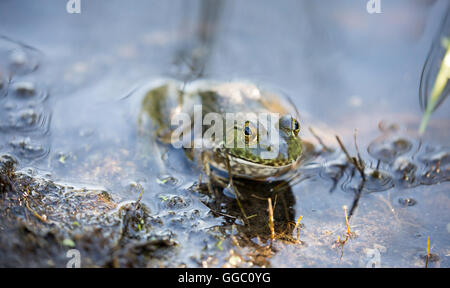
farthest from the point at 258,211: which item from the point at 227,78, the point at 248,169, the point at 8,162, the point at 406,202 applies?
the point at 8,162

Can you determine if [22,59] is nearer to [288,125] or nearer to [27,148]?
[27,148]

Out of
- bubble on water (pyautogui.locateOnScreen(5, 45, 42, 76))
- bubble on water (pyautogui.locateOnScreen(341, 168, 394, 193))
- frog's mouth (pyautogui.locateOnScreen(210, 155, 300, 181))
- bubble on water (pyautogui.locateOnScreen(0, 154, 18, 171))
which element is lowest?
bubble on water (pyautogui.locateOnScreen(341, 168, 394, 193))

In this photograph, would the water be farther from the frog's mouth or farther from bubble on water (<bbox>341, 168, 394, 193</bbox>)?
the frog's mouth

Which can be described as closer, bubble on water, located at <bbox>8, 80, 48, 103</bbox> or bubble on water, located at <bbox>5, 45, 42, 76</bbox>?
bubble on water, located at <bbox>8, 80, 48, 103</bbox>

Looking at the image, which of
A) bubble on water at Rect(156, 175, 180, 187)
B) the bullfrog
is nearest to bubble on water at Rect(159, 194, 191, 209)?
bubble on water at Rect(156, 175, 180, 187)

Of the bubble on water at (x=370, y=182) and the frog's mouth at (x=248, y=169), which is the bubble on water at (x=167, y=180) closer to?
the frog's mouth at (x=248, y=169)

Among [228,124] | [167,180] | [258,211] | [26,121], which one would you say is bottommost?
[258,211]

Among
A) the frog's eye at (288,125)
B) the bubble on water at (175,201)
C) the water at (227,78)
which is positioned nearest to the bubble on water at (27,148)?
the water at (227,78)
